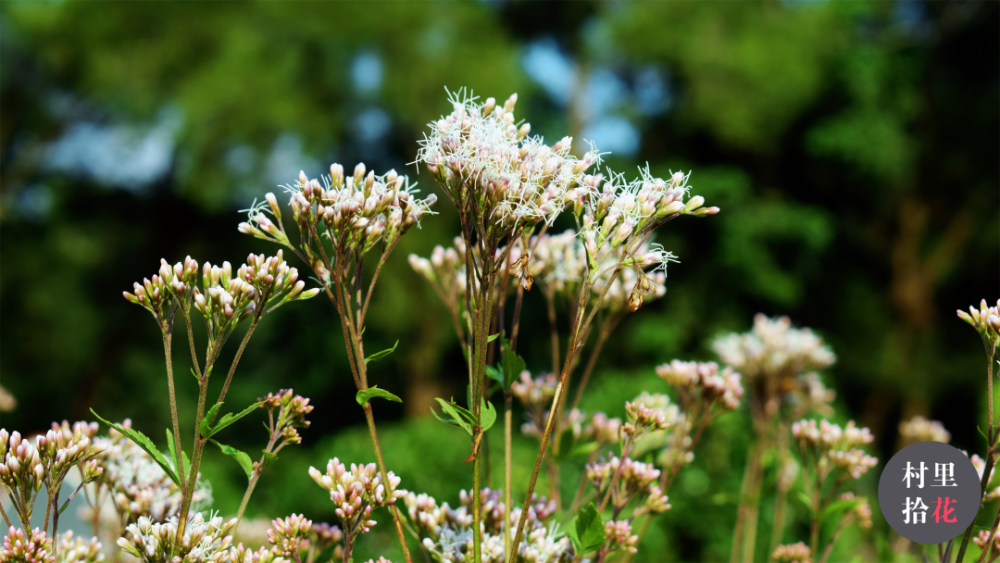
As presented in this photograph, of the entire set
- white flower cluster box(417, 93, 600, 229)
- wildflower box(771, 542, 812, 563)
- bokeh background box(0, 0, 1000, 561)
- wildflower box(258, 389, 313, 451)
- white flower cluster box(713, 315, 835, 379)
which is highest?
bokeh background box(0, 0, 1000, 561)

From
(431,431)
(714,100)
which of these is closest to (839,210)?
(714,100)

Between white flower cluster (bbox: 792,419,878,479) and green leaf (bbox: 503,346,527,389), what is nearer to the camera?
green leaf (bbox: 503,346,527,389)

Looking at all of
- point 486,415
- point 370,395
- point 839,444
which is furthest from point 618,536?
point 839,444

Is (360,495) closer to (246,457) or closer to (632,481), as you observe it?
(246,457)

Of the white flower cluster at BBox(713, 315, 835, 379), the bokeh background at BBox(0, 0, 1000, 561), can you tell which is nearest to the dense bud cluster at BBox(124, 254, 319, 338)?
the white flower cluster at BBox(713, 315, 835, 379)

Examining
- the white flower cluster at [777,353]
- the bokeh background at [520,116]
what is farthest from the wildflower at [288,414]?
the bokeh background at [520,116]

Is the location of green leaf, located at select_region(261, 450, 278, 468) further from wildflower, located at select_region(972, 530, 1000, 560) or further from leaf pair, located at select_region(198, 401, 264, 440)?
wildflower, located at select_region(972, 530, 1000, 560)
